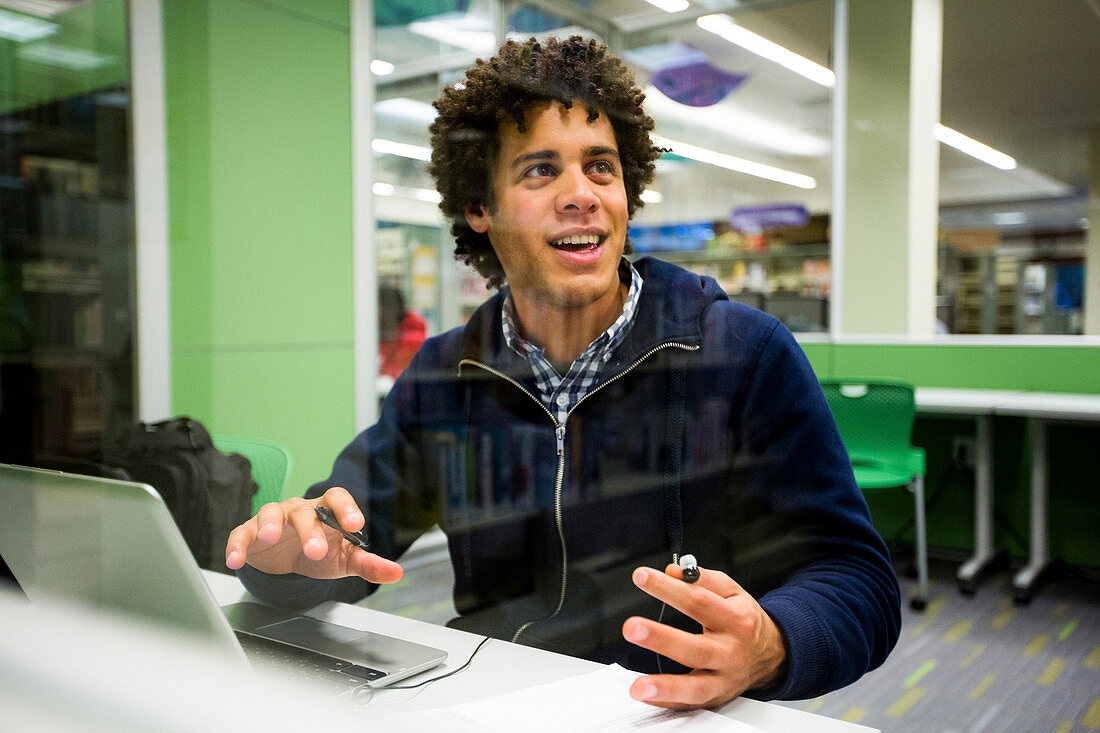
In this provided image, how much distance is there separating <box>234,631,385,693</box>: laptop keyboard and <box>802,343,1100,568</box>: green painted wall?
1140mm

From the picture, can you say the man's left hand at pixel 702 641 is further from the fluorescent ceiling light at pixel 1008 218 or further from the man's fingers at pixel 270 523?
the fluorescent ceiling light at pixel 1008 218

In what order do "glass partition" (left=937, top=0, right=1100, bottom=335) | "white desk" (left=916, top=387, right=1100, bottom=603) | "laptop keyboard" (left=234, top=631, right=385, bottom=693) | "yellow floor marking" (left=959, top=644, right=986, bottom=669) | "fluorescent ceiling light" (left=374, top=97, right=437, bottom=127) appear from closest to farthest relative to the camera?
"laptop keyboard" (left=234, top=631, right=385, bottom=693) < "fluorescent ceiling light" (left=374, top=97, right=437, bottom=127) < "yellow floor marking" (left=959, top=644, right=986, bottom=669) < "white desk" (left=916, top=387, right=1100, bottom=603) < "glass partition" (left=937, top=0, right=1100, bottom=335)

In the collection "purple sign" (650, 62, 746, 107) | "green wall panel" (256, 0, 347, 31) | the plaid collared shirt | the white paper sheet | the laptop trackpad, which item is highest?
"green wall panel" (256, 0, 347, 31)

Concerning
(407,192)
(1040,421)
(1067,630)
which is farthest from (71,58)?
(1040,421)

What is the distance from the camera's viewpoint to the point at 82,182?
212 centimetres

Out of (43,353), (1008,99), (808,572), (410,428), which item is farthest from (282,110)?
(1008,99)

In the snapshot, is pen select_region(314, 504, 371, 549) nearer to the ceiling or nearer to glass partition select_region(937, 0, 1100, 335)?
the ceiling

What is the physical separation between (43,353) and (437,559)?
1485 mm

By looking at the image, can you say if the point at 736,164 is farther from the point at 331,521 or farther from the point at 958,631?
the point at 958,631

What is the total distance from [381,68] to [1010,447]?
245cm

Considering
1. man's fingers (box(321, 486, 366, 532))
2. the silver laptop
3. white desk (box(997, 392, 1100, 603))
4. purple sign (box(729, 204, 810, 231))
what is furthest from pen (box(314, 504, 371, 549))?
white desk (box(997, 392, 1100, 603))

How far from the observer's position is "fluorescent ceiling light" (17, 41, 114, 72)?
2.09m

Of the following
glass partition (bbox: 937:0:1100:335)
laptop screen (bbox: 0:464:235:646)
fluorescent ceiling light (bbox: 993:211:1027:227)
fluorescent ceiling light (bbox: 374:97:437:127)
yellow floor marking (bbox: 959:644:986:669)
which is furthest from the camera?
fluorescent ceiling light (bbox: 993:211:1027:227)

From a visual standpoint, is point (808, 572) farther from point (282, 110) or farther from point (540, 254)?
point (282, 110)
